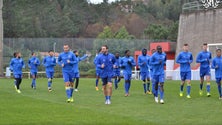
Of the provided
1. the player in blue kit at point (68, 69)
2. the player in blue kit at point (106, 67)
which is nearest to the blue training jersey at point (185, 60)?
the player in blue kit at point (106, 67)

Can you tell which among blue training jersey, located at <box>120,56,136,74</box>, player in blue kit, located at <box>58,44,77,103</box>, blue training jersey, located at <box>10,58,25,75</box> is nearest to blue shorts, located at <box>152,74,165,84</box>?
player in blue kit, located at <box>58,44,77,103</box>

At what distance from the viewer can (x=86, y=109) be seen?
658 inches

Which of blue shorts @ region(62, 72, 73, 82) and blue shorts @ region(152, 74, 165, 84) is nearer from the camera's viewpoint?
blue shorts @ region(152, 74, 165, 84)

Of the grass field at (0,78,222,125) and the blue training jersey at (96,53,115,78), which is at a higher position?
the blue training jersey at (96,53,115,78)

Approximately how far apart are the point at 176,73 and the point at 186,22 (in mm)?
8778

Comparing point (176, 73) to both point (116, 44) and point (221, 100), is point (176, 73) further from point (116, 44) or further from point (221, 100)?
point (221, 100)

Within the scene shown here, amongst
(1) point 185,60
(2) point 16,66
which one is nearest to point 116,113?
(1) point 185,60

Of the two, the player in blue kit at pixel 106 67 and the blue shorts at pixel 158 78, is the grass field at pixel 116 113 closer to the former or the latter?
the player in blue kit at pixel 106 67

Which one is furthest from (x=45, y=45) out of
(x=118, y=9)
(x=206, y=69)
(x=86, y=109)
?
(x=118, y=9)


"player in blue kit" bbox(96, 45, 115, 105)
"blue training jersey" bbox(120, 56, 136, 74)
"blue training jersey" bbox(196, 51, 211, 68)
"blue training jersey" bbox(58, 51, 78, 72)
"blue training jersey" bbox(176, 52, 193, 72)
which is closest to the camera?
"player in blue kit" bbox(96, 45, 115, 105)

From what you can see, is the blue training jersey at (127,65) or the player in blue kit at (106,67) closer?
the player in blue kit at (106,67)

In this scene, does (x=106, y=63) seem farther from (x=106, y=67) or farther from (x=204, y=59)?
(x=204, y=59)

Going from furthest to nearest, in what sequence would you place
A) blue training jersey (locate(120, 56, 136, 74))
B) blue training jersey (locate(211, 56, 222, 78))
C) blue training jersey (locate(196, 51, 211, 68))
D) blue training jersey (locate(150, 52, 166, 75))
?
blue training jersey (locate(120, 56, 136, 74)) → blue training jersey (locate(196, 51, 211, 68)) → blue training jersey (locate(211, 56, 222, 78)) → blue training jersey (locate(150, 52, 166, 75))

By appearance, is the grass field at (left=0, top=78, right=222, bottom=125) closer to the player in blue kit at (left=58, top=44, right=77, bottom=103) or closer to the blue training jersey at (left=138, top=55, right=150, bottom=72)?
the player in blue kit at (left=58, top=44, right=77, bottom=103)
